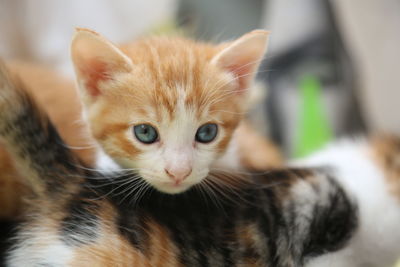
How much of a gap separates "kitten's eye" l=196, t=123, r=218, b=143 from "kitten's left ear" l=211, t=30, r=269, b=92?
5.6 inches

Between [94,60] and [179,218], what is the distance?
15.6 inches

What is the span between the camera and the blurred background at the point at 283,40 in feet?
6.25

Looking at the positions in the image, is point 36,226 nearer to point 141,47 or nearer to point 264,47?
point 141,47

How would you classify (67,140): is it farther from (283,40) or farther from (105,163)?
(283,40)

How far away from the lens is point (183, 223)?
3.26 ft

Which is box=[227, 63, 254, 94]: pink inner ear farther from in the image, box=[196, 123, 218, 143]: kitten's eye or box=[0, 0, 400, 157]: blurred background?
box=[0, 0, 400, 157]: blurred background

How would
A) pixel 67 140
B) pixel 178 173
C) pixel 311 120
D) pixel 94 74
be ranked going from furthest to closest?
pixel 311 120 < pixel 67 140 < pixel 94 74 < pixel 178 173

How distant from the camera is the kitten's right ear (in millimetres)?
974

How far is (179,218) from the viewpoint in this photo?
1.00m

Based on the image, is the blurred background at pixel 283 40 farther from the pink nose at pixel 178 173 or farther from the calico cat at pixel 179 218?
the pink nose at pixel 178 173

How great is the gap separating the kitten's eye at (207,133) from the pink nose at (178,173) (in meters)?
0.09

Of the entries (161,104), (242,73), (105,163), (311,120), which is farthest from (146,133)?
(311,120)

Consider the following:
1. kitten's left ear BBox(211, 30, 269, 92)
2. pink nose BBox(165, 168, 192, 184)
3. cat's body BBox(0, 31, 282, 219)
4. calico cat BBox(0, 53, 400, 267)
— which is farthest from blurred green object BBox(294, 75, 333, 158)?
pink nose BBox(165, 168, 192, 184)

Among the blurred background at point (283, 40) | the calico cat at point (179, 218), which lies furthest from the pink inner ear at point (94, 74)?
the blurred background at point (283, 40)
